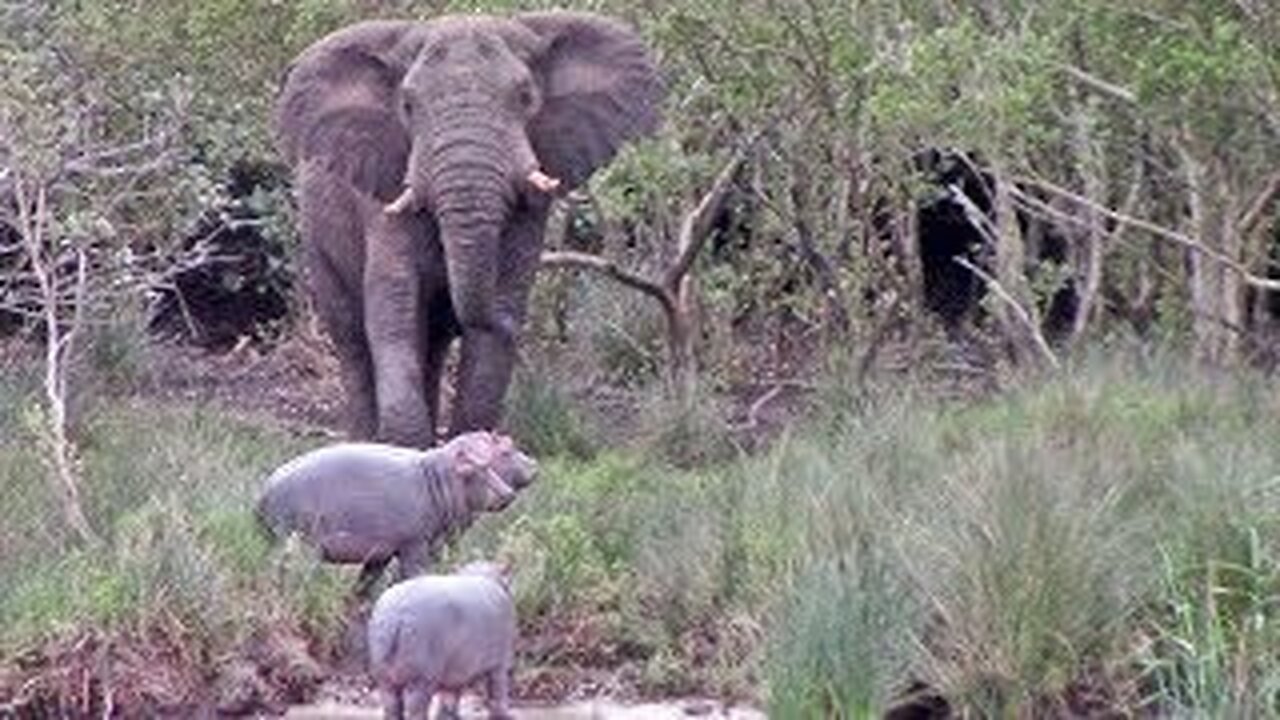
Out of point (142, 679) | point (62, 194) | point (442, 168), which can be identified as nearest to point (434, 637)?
point (142, 679)

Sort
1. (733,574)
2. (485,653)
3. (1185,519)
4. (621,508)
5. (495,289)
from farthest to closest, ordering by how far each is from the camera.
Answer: (495,289)
(621,508)
(733,574)
(1185,519)
(485,653)

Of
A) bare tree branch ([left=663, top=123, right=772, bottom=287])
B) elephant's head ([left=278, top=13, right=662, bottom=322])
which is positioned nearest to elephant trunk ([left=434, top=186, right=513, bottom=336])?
elephant's head ([left=278, top=13, right=662, bottom=322])

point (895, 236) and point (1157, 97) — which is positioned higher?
point (1157, 97)

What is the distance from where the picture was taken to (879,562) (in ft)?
32.9

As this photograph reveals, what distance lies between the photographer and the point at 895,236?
17.7m

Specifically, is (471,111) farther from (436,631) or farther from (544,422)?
(436,631)

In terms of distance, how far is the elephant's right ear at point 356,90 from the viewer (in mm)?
13414

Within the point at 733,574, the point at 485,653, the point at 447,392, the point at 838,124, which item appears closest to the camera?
the point at 485,653

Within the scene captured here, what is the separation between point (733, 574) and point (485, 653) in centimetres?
186

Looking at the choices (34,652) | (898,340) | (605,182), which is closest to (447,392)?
(605,182)

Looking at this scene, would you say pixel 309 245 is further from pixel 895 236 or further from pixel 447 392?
pixel 895 236

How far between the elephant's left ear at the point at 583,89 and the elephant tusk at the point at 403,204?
70 centimetres

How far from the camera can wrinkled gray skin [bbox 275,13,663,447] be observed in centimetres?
1287

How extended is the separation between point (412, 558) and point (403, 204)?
2714 millimetres
